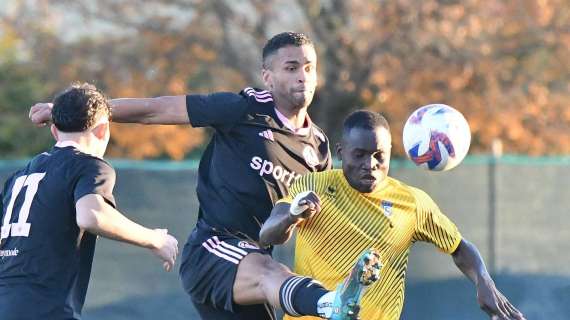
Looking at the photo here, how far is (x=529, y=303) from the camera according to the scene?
447 inches

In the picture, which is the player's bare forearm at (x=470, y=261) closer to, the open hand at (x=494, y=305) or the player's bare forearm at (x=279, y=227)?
the open hand at (x=494, y=305)

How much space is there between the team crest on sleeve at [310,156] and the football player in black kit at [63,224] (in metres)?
1.00

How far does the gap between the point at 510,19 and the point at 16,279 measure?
1213 centimetres

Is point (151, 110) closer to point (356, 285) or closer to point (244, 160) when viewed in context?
point (244, 160)

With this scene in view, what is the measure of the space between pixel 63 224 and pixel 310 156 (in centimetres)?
152

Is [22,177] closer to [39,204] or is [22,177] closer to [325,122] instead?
[39,204]

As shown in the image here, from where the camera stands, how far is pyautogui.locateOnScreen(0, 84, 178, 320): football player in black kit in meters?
5.71

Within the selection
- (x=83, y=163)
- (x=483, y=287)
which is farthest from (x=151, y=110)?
(x=483, y=287)

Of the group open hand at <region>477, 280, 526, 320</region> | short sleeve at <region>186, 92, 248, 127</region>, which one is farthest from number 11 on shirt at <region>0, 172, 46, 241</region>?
open hand at <region>477, 280, 526, 320</region>

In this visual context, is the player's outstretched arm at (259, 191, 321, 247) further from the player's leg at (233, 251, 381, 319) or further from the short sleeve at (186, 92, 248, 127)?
the short sleeve at (186, 92, 248, 127)

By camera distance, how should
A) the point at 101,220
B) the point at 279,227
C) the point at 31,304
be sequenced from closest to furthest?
the point at 279,227 → the point at 101,220 → the point at 31,304

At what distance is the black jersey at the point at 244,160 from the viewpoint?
634 cm

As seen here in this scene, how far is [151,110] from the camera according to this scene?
6.41 metres

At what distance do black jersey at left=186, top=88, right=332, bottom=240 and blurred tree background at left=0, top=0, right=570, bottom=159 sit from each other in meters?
9.97
